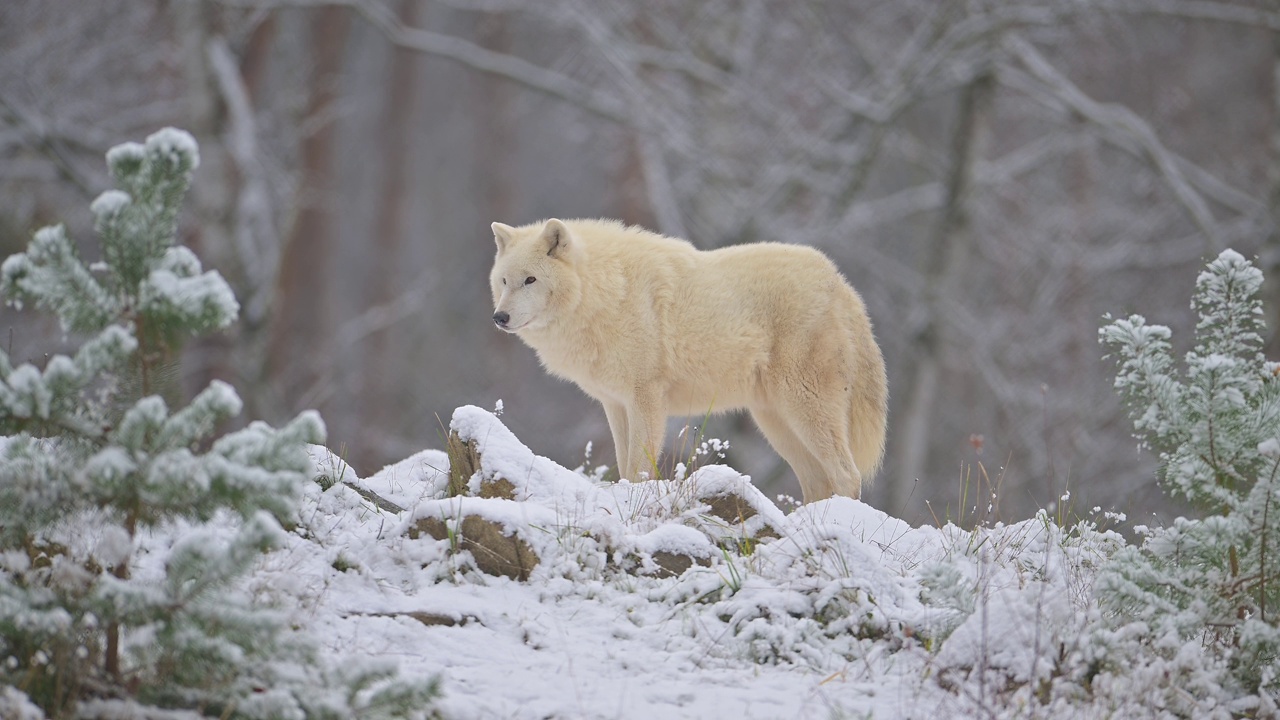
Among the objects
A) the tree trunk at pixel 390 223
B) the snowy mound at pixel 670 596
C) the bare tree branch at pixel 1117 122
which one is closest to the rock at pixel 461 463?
the snowy mound at pixel 670 596

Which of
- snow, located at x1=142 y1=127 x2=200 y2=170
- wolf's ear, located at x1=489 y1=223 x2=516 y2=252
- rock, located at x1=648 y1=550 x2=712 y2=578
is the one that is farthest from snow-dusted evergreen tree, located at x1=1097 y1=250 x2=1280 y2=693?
wolf's ear, located at x1=489 y1=223 x2=516 y2=252

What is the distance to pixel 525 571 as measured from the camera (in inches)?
185

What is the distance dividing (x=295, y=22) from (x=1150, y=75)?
55.6 ft

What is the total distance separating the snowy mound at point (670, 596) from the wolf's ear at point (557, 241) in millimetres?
1658

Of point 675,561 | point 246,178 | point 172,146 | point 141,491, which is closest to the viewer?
point 141,491

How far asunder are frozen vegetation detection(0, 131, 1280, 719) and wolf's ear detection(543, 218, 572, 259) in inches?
66.7

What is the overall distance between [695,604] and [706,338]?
7.82 feet

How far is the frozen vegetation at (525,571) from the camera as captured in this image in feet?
10.5

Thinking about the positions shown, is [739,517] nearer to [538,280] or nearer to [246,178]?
[538,280]

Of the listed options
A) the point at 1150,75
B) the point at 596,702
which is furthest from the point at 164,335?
the point at 1150,75

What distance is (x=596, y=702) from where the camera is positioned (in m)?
3.77

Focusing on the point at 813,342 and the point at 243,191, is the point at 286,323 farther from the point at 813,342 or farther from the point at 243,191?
the point at 813,342

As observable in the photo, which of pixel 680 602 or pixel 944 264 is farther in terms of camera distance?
pixel 944 264

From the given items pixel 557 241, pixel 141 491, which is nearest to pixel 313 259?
pixel 557 241
